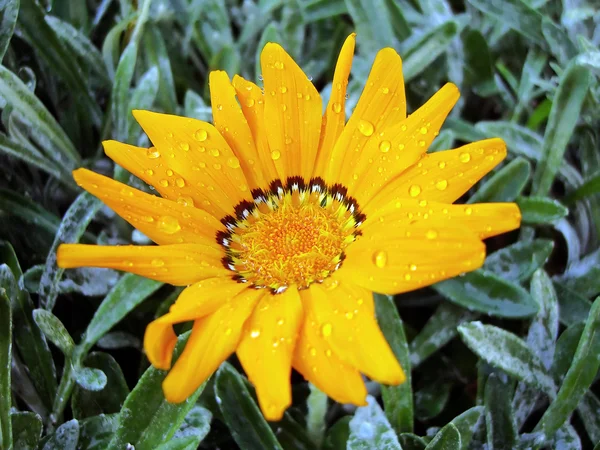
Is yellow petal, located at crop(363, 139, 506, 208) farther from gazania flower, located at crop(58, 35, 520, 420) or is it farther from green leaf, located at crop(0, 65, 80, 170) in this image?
green leaf, located at crop(0, 65, 80, 170)

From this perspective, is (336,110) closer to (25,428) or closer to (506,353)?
(506,353)

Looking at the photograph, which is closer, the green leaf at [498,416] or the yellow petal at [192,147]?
the yellow petal at [192,147]

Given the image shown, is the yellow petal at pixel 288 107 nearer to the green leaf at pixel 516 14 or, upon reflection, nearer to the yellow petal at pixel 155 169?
the yellow petal at pixel 155 169

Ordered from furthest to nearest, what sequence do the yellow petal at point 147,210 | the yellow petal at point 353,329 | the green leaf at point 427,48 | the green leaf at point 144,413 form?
the green leaf at point 427,48, the green leaf at point 144,413, the yellow petal at point 147,210, the yellow petal at point 353,329

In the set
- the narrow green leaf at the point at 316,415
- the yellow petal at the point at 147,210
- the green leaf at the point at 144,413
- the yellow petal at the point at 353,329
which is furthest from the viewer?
the narrow green leaf at the point at 316,415

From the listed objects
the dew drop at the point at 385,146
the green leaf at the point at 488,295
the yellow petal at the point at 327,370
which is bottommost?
the green leaf at the point at 488,295

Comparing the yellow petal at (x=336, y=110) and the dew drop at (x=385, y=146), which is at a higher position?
the yellow petal at (x=336, y=110)

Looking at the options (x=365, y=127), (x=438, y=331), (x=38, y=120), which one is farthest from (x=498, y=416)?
(x=38, y=120)

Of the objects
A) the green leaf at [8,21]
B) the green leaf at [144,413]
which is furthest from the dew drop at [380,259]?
the green leaf at [8,21]
